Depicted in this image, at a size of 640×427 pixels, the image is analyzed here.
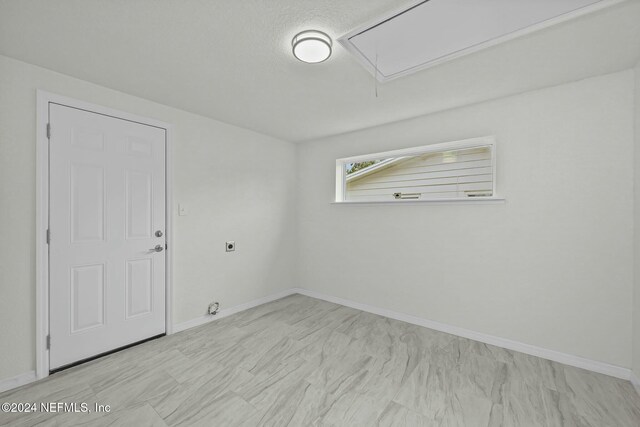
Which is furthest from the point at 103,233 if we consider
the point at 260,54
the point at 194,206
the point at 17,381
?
the point at 260,54

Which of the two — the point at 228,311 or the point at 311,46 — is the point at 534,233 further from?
the point at 228,311

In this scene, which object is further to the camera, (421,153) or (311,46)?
(421,153)

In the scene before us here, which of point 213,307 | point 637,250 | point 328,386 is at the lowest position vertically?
point 328,386

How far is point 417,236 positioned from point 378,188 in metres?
0.86

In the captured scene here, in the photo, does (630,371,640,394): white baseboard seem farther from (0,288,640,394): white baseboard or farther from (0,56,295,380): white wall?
(0,56,295,380): white wall

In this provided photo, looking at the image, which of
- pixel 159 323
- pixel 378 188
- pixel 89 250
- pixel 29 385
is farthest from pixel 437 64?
pixel 29 385

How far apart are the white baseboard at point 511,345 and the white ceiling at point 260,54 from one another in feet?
7.88

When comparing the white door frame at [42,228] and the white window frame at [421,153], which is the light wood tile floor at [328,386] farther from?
the white window frame at [421,153]

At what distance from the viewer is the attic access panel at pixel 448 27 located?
4.72 ft

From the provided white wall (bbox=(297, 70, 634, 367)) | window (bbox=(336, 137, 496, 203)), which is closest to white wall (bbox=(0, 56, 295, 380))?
window (bbox=(336, 137, 496, 203))

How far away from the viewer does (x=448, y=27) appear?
160 centimetres

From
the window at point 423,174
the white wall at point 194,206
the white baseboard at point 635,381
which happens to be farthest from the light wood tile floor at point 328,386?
the window at point 423,174

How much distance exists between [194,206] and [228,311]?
141cm

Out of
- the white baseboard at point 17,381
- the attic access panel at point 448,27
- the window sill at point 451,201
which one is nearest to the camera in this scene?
the attic access panel at point 448,27
